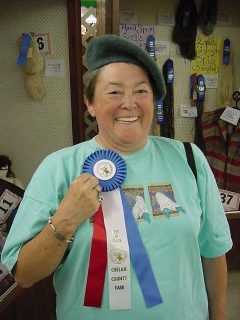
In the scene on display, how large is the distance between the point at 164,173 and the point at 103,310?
406mm

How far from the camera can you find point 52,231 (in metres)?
0.67

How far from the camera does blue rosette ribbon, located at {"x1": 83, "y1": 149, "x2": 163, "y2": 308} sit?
0.73 meters

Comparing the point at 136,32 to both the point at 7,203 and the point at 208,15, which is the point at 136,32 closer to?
the point at 208,15

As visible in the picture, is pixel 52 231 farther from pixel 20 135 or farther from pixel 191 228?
pixel 20 135

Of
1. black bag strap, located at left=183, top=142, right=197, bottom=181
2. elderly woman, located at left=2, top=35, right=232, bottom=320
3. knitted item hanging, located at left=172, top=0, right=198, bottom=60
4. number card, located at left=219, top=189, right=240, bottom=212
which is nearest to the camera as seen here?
elderly woman, located at left=2, top=35, right=232, bottom=320

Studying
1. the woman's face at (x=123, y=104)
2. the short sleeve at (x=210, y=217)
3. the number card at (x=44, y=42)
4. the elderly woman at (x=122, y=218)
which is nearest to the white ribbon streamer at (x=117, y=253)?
the elderly woman at (x=122, y=218)

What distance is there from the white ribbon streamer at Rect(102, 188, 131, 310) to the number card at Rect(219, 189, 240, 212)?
4.48ft

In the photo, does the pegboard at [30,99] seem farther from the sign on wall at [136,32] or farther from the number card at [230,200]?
the number card at [230,200]

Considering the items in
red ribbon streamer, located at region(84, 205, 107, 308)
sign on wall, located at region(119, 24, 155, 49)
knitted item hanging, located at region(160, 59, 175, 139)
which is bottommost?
red ribbon streamer, located at region(84, 205, 107, 308)

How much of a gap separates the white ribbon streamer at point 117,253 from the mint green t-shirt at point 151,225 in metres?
0.02

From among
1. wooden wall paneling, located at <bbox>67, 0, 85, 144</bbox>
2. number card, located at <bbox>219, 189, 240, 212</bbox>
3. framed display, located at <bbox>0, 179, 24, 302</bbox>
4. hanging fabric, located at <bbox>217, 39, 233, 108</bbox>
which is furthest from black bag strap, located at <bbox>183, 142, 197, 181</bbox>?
hanging fabric, located at <bbox>217, 39, 233, 108</bbox>

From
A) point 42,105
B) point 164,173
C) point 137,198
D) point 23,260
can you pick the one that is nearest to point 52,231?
point 23,260

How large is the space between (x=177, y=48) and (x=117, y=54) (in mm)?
1293

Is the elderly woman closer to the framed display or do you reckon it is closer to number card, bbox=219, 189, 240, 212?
the framed display
